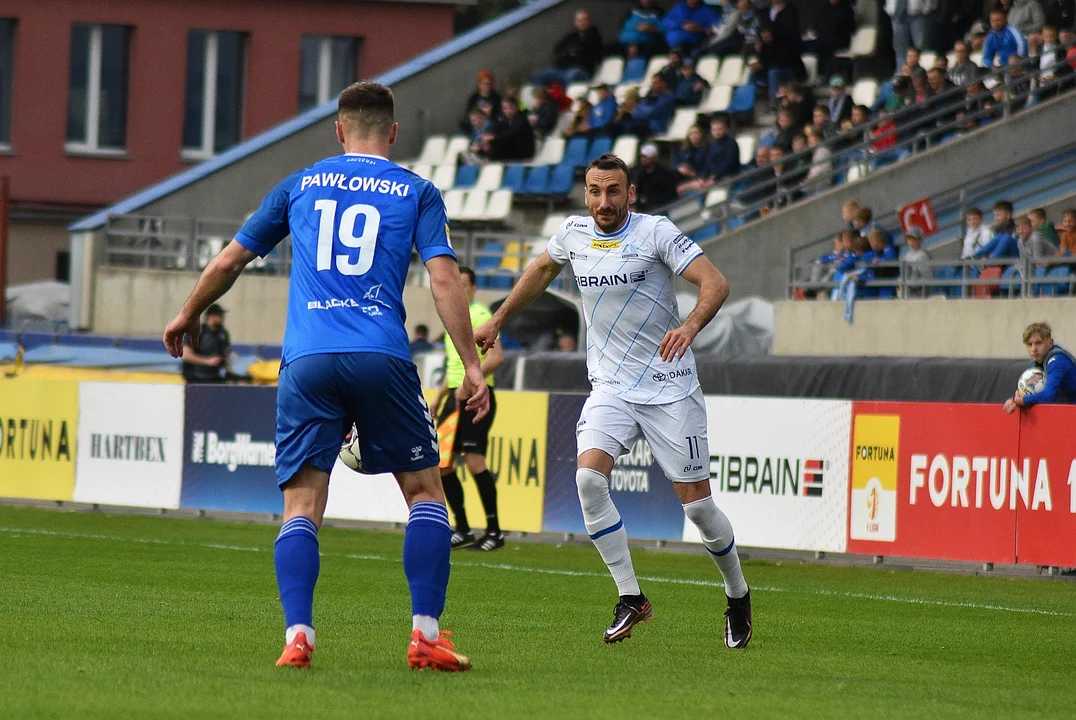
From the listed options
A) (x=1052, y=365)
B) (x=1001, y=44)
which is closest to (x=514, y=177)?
(x=1001, y=44)

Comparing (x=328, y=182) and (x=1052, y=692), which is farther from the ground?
(x=328, y=182)

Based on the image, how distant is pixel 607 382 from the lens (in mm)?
9141

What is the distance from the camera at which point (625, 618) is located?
881 centimetres

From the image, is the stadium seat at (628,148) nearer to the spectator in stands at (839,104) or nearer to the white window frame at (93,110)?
the spectator in stands at (839,104)

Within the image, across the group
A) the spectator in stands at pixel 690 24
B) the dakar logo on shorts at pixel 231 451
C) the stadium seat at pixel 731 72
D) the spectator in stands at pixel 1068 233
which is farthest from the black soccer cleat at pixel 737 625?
the spectator in stands at pixel 690 24

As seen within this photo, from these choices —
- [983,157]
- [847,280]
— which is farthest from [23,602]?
[983,157]

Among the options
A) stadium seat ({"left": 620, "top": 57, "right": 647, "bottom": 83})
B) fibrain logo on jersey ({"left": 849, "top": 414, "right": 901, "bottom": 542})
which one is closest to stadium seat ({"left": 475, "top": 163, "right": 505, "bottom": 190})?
stadium seat ({"left": 620, "top": 57, "right": 647, "bottom": 83})

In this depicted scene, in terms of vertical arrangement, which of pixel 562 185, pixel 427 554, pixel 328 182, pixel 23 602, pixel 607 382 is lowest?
pixel 23 602

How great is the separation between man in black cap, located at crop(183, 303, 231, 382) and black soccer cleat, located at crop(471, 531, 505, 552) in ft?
26.3

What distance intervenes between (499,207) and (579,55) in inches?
168

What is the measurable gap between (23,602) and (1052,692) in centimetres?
531

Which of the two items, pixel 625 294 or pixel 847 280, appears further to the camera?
pixel 847 280

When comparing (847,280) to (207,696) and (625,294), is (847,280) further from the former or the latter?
(207,696)

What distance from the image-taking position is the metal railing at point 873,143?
77.2 feet
